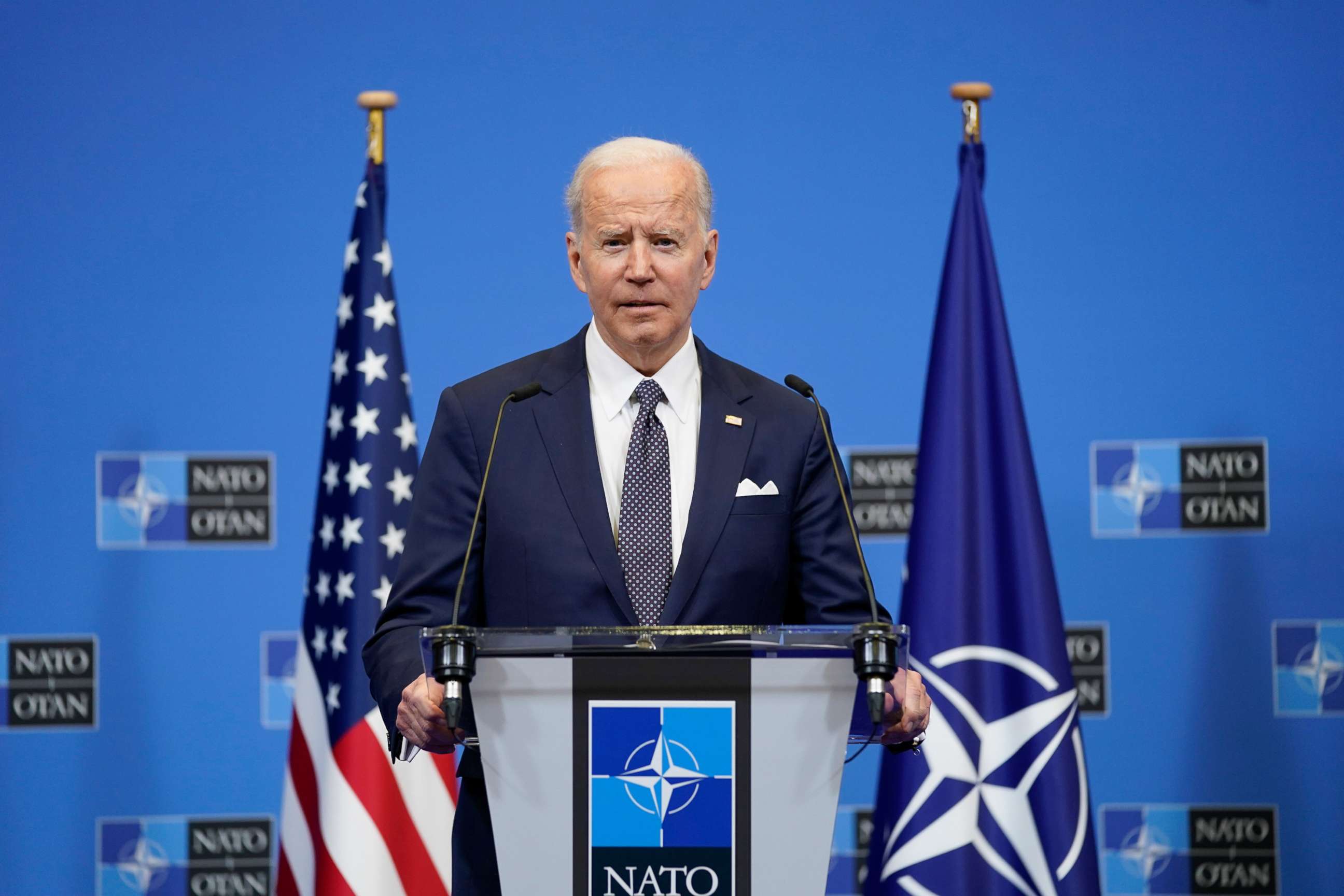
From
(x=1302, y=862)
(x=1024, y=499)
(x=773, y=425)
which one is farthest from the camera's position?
(x=1302, y=862)

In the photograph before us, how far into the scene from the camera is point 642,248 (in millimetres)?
1943

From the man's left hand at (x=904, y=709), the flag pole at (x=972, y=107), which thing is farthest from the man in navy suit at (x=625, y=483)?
the flag pole at (x=972, y=107)

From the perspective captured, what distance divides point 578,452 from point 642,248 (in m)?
0.30

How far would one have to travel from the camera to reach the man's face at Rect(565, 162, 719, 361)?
76.8 inches

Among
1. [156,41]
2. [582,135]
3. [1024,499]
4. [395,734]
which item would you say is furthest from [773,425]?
[156,41]

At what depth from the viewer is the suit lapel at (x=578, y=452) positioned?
185 cm

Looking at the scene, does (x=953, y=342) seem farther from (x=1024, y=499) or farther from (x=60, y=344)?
(x=60, y=344)

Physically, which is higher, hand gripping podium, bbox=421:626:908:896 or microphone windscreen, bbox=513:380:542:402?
microphone windscreen, bbox=513:380:542:402

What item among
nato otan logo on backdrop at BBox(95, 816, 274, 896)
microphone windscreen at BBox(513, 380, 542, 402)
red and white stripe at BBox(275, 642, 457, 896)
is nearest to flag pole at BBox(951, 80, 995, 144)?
microphone windscreen at BBox(513, 380, 542, 402)

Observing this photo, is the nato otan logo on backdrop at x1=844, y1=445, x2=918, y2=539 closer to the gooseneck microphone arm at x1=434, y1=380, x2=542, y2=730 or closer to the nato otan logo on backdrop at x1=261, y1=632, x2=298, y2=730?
the nato otan logo on backdrop at x1=261, y1=632, x2=298, y2=730

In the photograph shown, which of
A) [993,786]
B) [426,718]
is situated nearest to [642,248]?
[426,718]

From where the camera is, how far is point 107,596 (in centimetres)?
384

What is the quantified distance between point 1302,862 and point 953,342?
1.85 m

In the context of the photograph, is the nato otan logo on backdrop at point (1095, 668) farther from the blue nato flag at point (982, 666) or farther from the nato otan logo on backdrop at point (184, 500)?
the nato otan logo on backdrop at point (184, 500)
